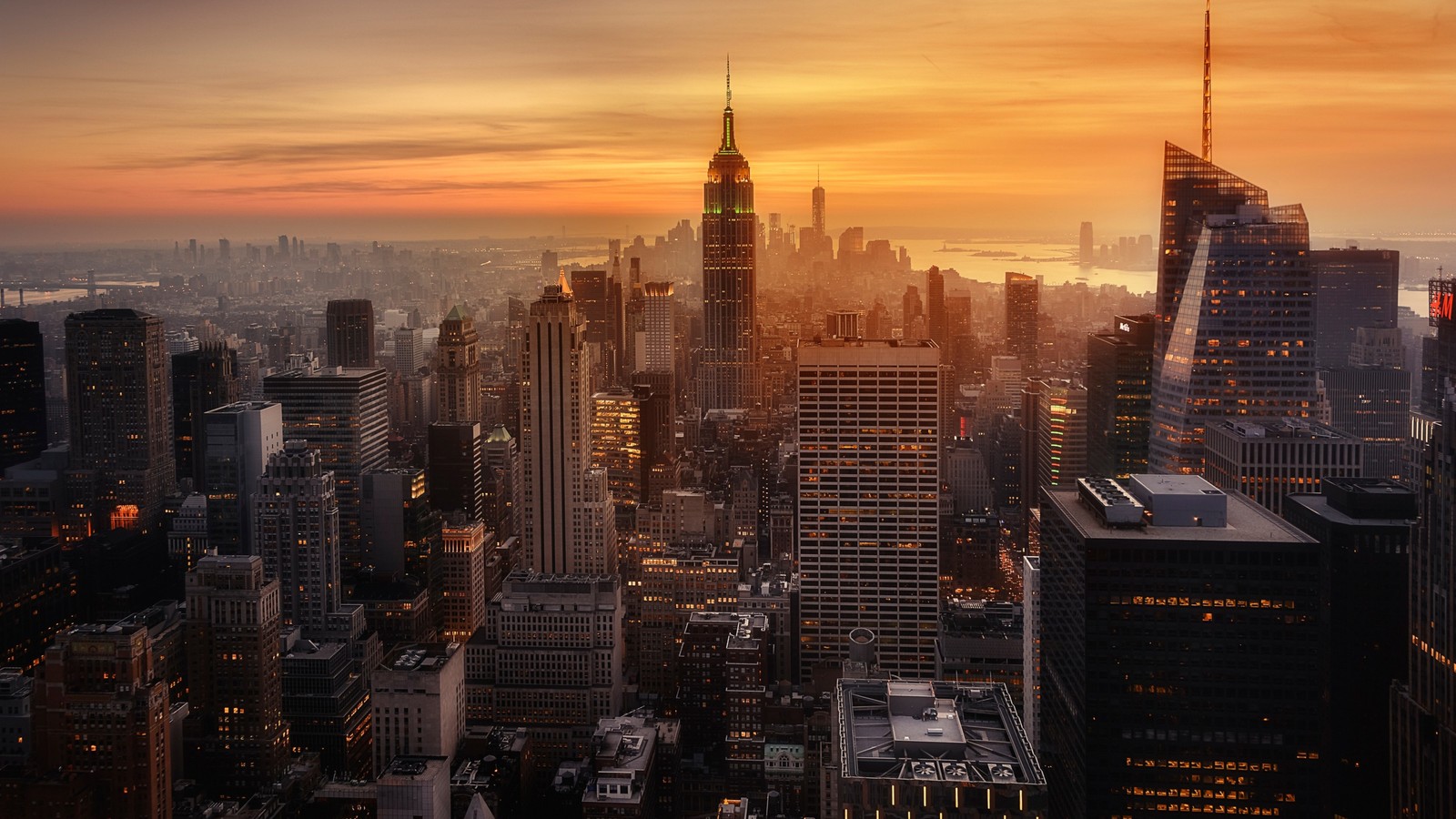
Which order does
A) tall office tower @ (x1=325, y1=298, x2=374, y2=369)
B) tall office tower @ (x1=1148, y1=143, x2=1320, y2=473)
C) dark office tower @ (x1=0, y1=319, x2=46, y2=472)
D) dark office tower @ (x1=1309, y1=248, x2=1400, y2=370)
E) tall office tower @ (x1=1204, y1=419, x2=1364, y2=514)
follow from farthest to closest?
tall office tower @ (x1=325, y1=298, x2=374, y2=369), dark office tower @ (x1=0, y1=319, x2=46, y2=472), tall office tower @ (x1=1148, y1=143, x2=1320, y2=473), dark office tower @ (x1=1309, y1=248, x2=1400, y2=370), tall office tower @ (x1=1204, y1=419, x2=1364, y2=514)

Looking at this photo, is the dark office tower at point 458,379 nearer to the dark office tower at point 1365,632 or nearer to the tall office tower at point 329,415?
the tall office tower at point 329,415

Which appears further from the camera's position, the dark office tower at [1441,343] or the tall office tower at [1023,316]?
the tall office tower at [1023,316]

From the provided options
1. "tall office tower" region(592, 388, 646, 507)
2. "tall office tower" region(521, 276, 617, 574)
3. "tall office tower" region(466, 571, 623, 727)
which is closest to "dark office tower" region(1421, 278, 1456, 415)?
"tall office tower" region(466, 571, 623, 727)

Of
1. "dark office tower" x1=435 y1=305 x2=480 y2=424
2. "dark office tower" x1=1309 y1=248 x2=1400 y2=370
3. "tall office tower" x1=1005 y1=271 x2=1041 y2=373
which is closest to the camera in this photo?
"dark office tower" x1=1309 y1=248 x2=1400 y2=370

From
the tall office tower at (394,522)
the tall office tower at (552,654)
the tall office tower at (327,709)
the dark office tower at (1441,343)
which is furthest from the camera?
the tall office tower at (394,522)

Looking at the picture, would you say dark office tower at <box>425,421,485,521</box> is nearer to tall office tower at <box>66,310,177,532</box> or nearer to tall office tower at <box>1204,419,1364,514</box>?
tall office tower at <box>66,310,177,532</box>

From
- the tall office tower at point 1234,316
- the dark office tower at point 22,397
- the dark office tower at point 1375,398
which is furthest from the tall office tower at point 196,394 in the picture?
the dark office tower at point 1375,398

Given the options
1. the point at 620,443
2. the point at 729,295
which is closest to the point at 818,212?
the point at 620,443
